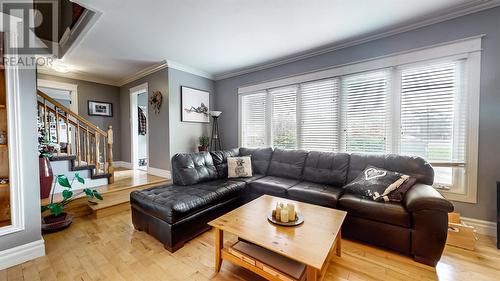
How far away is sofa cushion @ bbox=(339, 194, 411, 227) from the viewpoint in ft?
5.90

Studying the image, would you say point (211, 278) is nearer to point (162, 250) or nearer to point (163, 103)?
point (162, 250)

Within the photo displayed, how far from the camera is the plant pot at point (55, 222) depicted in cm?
223

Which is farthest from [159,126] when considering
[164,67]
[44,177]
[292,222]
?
[292,222]

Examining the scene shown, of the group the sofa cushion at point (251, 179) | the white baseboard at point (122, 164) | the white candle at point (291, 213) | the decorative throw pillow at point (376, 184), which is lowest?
the white baseboard at point (122, 164)

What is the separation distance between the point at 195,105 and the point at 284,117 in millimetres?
1986

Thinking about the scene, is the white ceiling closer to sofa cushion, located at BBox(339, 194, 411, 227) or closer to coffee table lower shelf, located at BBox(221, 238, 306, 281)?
sofa cushion, located at BBox(339, 194, 411, 227)

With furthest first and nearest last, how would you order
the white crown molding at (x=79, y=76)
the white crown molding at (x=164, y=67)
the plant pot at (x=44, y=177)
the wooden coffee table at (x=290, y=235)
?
the white crown molding at (x=79, y=76) < the white crown molding at (x=164, y=67) < the plant pot at (x=44, y=177) < the wooden coffee table at (x=290, y=235)

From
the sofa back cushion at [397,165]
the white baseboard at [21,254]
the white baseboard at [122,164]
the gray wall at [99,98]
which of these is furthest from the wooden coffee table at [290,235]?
the gray wall at [99,98]

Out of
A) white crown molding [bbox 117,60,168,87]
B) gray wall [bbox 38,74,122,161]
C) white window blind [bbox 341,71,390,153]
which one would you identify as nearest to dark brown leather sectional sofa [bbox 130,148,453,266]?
white window blind [bbox 341,71,390,153]

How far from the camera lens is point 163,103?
3.89 metres

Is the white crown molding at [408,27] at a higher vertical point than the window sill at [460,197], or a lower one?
higher

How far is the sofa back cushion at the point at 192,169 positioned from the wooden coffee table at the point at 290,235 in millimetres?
1147

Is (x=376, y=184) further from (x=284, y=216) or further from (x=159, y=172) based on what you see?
(x=159, y=172)

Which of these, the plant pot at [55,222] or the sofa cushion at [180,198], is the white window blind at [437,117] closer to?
the sofa cushion at [180,198]
